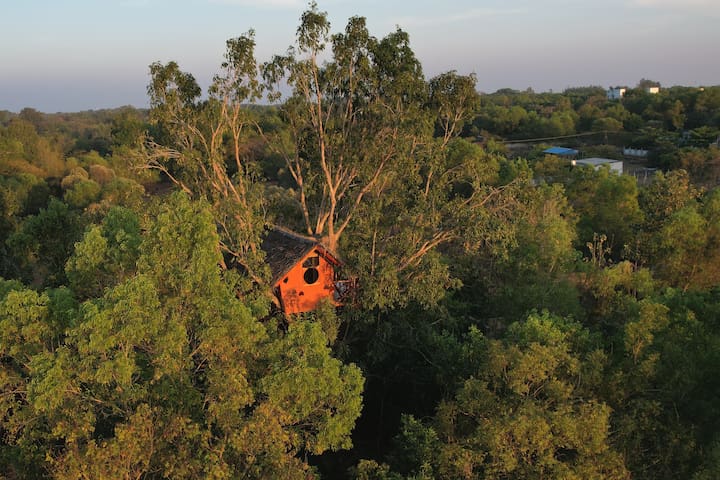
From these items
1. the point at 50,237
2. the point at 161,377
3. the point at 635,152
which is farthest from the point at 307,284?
the point at 635,152

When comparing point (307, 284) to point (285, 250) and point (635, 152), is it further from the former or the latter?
point (635, 152)

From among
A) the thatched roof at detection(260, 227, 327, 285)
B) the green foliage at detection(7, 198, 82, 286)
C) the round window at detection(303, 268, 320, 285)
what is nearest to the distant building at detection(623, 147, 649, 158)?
the round window at detection(303, 268, 320, 285)

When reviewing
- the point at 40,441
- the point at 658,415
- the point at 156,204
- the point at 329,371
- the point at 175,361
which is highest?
the point at 156,204

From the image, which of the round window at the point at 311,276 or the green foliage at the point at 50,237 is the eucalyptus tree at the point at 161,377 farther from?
the round window at the point at 311,276

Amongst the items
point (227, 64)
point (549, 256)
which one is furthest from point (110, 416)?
point (549, 256)

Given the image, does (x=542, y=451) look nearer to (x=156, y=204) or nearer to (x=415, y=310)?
(x=415, y=310)

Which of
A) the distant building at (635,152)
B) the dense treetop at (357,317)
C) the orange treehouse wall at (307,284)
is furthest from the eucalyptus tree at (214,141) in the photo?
the distant building at (635,152)

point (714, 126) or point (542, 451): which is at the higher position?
point (714, 126)
